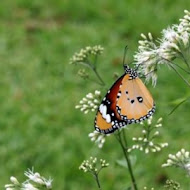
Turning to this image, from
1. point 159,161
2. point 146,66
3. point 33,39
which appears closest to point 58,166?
point 159,161

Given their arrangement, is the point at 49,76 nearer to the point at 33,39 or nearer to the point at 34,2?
the point at 33,39

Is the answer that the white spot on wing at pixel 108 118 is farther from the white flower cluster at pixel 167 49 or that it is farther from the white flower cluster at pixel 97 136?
the white flower cluster at pixel 167 49

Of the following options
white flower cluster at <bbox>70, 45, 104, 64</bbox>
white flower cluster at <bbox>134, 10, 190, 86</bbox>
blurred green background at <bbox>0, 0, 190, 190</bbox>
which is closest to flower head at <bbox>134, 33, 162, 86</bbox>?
white flower cluster at <bbox>134, 10, 190, 86</bbox>

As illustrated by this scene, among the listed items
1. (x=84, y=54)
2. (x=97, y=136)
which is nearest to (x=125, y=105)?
(x=97, y=136)

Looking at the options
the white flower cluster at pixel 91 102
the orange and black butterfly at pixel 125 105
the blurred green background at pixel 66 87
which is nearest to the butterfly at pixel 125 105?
the orange and black butterfly at pixel 125 105

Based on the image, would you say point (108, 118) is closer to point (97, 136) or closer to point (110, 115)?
point (110, 115)

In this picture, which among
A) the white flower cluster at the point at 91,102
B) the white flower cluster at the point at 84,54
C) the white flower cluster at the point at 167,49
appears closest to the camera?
the white flower cluster at the point at 167,49
